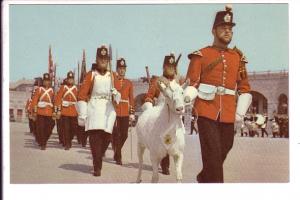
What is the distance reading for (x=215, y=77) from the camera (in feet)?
18.0

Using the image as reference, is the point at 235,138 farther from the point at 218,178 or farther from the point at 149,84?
the point at 149,84

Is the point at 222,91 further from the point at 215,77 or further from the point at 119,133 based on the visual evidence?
the point at 119,133

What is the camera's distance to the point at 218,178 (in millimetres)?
5594

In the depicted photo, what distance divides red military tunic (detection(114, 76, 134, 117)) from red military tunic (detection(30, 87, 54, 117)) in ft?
2.41

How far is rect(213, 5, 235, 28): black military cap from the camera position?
560cm

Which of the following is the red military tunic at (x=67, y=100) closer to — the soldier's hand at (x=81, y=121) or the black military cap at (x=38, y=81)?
the soldier's hand at (x=81, y=121)

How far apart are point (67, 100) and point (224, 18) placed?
5.64ft

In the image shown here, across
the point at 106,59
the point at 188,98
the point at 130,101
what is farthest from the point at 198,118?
the point at 106,59

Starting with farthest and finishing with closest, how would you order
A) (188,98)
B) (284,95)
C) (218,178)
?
(284,95) < (218,178) < (188,98)

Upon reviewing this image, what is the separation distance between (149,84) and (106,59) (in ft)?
1.57

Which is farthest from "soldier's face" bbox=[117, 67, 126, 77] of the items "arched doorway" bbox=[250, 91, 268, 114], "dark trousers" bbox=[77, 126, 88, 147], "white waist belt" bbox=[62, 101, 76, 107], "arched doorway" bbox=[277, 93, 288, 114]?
"arched doorway" bbox=[277, 93, 288, 114]

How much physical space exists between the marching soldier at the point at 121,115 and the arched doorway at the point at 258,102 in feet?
3.87
